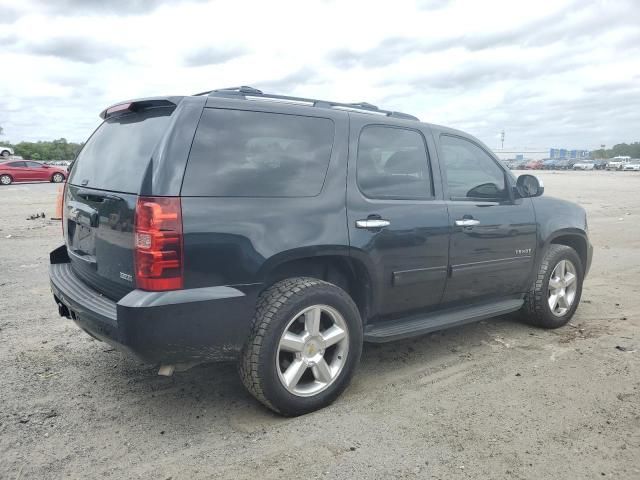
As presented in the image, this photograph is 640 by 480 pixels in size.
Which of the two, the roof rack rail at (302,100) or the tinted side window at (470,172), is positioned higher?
the roof rack rail at (302,100)

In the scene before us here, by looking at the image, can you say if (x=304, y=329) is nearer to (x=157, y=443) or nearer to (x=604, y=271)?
(x=157, y=443)

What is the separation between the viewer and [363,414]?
3291 millimetres

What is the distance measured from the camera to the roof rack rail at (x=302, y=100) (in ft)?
10.9

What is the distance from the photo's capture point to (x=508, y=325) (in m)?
5.18

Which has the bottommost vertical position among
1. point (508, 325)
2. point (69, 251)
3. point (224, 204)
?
point (508, 325)

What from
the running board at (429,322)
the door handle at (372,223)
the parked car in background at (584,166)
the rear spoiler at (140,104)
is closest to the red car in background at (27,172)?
the rear spoiler at (140,104)

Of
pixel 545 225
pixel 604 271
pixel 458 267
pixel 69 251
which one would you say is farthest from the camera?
pixel 604 271

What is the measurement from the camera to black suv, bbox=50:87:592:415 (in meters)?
2.85

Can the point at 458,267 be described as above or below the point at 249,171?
below

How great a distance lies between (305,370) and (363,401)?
0.46 metres

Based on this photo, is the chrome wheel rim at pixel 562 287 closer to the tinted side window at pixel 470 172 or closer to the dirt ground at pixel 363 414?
the dirt ground at pixel 363 414

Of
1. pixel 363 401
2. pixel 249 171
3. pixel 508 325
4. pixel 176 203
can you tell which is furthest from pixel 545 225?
pixel 176 203

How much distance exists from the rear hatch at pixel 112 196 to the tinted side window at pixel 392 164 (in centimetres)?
132

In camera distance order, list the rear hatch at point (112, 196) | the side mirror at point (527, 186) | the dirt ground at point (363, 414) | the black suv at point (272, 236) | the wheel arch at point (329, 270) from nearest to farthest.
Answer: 1. the dirt ground at point (363, 414)
2. the black suv at point (272, 236)
3. the rear hatch at point (112, 196)
4. the wheel arch at point (329, 270)
5. the side mirror at point (527, 186)
